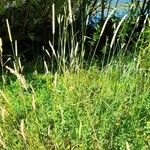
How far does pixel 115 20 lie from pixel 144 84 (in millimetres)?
3283

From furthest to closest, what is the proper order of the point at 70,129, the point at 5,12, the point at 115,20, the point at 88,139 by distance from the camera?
1. the point at 115,20
2. the point at 5,12
3. the point at 70,129
4. the point at 88,139

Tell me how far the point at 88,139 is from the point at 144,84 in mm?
1072

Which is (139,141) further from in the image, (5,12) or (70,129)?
(5,12)

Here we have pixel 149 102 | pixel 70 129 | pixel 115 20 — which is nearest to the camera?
pixel 70 129

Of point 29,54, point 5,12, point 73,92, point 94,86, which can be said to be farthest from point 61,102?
point 29,54

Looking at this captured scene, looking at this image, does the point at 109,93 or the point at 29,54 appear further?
the point at 29,54

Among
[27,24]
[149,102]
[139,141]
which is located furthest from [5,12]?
[139,141]

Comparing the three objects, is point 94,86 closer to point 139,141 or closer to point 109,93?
point 109,93

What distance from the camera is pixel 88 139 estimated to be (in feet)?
14.4

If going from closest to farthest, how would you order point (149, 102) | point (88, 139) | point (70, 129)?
point (88, 139), point (70, 129), point (149, 102)

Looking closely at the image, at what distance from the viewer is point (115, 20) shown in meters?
8.39

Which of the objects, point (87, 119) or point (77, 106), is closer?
point (87, 119)

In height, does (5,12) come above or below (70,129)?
above

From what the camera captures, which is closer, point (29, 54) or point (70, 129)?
point (70, 129)
